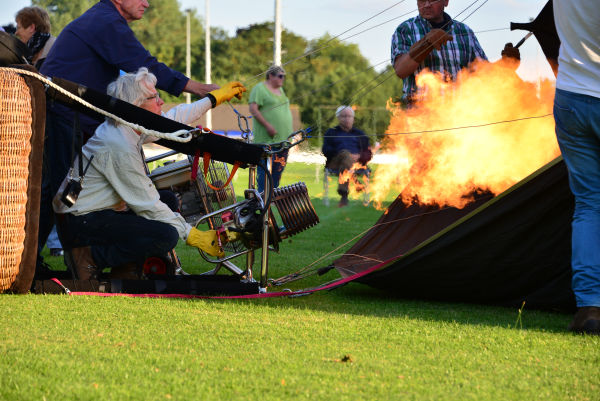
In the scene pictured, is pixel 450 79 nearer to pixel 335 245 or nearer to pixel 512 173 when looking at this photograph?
pixel 512 173

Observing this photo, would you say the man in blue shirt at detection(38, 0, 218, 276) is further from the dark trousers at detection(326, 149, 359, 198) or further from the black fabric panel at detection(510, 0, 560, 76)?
the dark trousers at detection(326, 149, 359, 198)

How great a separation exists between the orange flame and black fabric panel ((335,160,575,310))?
0.62 metres

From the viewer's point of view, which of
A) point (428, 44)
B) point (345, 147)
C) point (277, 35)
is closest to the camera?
point (428, 44)

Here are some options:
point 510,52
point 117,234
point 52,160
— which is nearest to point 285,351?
point 117,234

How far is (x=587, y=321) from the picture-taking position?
4.14m

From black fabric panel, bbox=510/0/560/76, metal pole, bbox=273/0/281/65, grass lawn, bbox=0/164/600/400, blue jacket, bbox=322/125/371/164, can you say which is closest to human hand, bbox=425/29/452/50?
black fabric panel, bbox=510/0/560/76

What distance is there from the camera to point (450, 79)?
6266mm

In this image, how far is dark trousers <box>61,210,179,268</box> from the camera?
5113mm

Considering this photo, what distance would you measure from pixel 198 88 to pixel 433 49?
1.81m

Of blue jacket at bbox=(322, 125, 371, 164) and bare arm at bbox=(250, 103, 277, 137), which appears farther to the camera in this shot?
bare arm at bbox=(250, 103, 277, 137)

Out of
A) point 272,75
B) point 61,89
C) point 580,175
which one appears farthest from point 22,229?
point 272,75

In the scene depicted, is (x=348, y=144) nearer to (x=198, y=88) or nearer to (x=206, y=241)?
(x=198, y=88)

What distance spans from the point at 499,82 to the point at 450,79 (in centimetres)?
44

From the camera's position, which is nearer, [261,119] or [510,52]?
[510,52]
